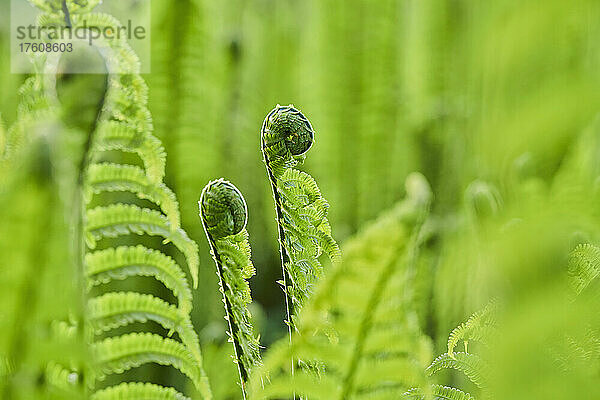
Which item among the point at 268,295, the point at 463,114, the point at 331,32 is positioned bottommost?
the point at 268,295

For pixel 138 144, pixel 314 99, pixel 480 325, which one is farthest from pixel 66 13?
pixel 314 99

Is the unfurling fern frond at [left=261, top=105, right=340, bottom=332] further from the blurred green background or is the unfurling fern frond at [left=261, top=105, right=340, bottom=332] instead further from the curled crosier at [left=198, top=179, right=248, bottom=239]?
the blurred green background

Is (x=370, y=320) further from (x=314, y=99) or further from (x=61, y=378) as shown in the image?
(x=314, y=99)

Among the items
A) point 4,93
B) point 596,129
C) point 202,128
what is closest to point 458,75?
point 202,128

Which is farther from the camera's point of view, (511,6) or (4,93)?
(4,93)

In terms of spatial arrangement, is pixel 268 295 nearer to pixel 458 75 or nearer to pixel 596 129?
pixel 458 75

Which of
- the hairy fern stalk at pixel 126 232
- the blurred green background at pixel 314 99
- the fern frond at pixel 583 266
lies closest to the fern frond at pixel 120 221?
the hairy fern stalk at pixel 126 232

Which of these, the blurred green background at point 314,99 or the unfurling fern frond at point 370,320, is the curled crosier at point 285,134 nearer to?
the unfurling fern frond at point 370,320

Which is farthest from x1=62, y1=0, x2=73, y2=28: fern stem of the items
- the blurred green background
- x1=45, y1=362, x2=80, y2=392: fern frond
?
the blurred green background
